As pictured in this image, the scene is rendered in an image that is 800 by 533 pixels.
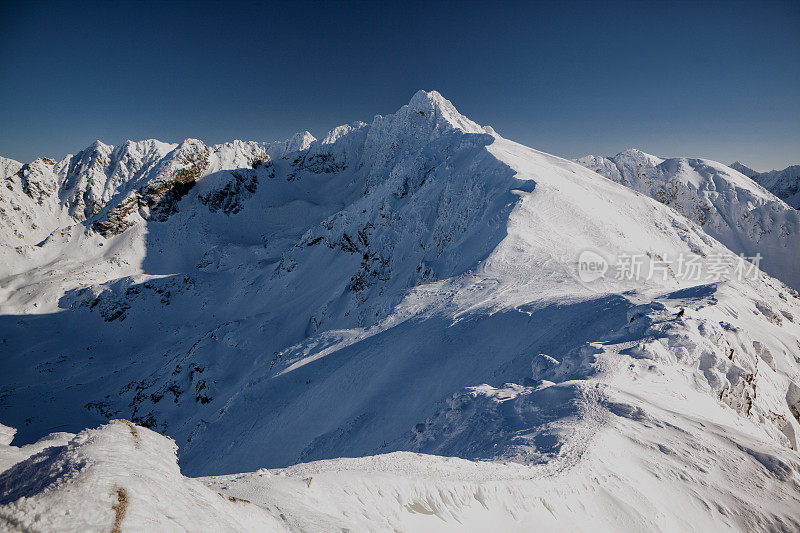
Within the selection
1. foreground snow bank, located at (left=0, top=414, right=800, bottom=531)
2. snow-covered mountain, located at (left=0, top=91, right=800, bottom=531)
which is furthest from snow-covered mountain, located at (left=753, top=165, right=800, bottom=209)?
foreground snow bank, located at (left=0, top=414, right=800, bottom=531)

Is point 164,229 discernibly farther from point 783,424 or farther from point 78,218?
point 783,424

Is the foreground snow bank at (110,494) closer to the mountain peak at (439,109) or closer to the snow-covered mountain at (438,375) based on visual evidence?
the snow-covered mountain at (438,375)

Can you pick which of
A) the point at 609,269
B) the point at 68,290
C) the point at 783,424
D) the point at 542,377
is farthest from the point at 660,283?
the point at 68,290

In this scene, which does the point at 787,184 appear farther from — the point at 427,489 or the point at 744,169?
the point at 427,489

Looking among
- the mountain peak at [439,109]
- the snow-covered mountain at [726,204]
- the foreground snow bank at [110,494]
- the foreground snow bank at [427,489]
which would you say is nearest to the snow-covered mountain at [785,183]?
the snow-covered mountain at [726,204]

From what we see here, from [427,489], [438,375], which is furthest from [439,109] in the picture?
[427,489]

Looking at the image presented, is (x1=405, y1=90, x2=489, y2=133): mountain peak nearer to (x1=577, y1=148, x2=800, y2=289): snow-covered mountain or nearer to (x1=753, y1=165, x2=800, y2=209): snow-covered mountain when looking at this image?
(x1=577, y1=148, x2=800, y2=289): snow-covered mountain
